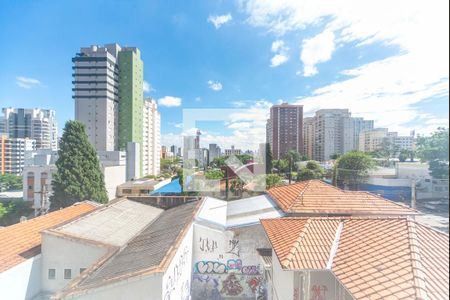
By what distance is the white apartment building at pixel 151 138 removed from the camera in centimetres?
4966

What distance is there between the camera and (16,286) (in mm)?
6137

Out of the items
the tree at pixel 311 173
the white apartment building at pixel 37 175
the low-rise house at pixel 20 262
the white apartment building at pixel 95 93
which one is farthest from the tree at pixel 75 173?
Answer: the tree at pixel 311 173

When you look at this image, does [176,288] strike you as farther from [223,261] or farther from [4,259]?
[4,259]

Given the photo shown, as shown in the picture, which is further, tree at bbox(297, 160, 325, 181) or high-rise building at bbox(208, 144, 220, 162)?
tree at bbox(297, 160, 325, 181)

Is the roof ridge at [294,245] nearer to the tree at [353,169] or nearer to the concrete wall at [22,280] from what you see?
the concrete wall at [22,280]

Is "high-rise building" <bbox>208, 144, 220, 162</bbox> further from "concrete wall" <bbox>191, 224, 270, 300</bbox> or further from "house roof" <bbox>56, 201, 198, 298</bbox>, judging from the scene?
"house roof" <bbox>56, 201, 198, 298</bbox>

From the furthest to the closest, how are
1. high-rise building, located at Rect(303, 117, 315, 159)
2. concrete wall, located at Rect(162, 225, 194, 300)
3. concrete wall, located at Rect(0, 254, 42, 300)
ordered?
high-rise building, located at Rect(303, 117, 315, 159) → concrete wall, located at Rect(0, 254, 42, 300) → concrete wall, located at Rect(162, 225, 194, 300)

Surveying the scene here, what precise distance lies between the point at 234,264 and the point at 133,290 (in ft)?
14.0

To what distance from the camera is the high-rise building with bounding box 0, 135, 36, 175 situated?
56.9m

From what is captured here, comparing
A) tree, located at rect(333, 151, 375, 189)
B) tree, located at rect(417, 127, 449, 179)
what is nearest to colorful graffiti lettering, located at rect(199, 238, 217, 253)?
tree, located at rect(417, 127, 449, 179)

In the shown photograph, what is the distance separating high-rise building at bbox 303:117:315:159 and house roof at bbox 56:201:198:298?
5337 centimetres

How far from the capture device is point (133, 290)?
15.7 feet

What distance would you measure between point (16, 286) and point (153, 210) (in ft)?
18.8

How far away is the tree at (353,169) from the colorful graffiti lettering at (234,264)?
2486cm
